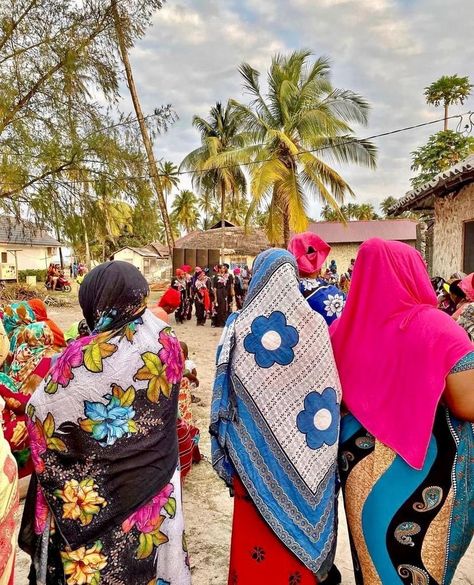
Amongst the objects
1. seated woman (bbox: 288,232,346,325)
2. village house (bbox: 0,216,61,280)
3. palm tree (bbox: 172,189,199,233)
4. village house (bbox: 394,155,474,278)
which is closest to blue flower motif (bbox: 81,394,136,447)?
seated woman (bbox: 288,232,346,325)

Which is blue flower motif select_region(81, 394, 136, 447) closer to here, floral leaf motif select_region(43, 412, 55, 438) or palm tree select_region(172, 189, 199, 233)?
floral leaf motif select_region(43, 412, 55, 438)

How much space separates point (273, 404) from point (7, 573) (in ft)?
3.27

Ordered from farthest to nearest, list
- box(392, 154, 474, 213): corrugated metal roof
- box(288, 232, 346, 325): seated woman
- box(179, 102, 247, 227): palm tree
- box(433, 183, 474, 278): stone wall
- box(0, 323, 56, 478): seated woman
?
box(179, 102, 247, 227): palm tree → box(433, 183, 474, 278): stone wall → box(392, 154, 474, 213): corrugated metal roof → box(288, 232, 346, 325): seated woman → box(0, 323, 56, 478): seated woman

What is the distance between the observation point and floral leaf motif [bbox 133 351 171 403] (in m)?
1.64

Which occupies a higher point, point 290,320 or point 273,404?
point 290,320

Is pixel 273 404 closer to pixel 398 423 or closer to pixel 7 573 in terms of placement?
pixel 398 423

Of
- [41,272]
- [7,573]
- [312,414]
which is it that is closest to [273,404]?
[312,414]

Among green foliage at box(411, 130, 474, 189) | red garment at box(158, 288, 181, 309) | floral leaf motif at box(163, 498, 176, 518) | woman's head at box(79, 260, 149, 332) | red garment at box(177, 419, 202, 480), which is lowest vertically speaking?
red garment at box(177, 419, 202, 480)

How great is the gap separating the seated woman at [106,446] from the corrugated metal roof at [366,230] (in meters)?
24.2

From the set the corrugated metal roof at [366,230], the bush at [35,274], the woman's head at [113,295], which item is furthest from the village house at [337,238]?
the woman's head at [113,295]

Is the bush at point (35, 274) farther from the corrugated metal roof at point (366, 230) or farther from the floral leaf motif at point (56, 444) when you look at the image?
the floral leaf motif at point (56, 444)

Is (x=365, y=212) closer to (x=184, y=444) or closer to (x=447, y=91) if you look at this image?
(x=447, y=91)

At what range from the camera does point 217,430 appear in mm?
1828

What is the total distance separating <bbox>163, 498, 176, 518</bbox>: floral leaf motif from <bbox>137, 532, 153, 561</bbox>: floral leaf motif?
0.34 feet
